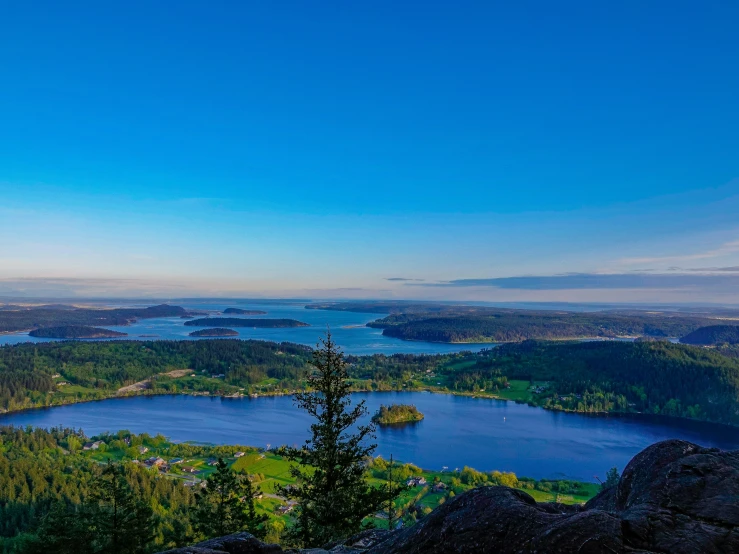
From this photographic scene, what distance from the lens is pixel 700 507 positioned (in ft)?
18.3

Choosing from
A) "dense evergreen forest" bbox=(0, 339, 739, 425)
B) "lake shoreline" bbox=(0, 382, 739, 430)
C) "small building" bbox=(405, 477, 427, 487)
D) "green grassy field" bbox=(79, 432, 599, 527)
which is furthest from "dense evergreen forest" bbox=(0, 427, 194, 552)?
"dense evergreen forest" bbox=(0, 339, 739, 425)

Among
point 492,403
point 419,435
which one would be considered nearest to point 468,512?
point 419,435

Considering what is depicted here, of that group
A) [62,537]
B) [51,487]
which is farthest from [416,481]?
[51,487]

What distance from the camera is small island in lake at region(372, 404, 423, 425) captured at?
259 ft

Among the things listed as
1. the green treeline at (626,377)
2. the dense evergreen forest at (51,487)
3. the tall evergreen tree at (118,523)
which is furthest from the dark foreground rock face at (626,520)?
the green treeline at (626,377)

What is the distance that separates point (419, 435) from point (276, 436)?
22.7 meters

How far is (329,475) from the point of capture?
1464 centimetres

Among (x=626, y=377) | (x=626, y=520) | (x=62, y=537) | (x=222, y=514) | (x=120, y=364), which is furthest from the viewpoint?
(x=120, y=364)

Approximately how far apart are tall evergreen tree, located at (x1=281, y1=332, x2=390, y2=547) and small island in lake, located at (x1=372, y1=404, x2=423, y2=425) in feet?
212

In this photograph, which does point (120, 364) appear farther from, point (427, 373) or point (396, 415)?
point (396, 415)

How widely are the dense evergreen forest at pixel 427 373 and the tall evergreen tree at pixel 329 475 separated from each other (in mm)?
74905

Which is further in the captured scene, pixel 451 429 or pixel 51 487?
pixel 451 429

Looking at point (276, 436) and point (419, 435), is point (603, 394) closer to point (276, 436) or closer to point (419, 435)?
point (419, 435)

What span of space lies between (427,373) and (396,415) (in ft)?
164
